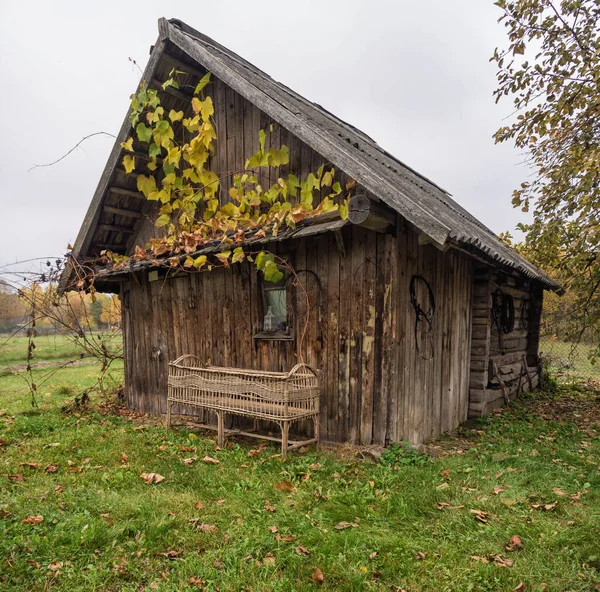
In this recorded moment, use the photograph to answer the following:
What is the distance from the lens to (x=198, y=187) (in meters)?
7.11

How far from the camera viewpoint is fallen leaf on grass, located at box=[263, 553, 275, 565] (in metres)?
3.10

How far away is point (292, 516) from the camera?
148 inches

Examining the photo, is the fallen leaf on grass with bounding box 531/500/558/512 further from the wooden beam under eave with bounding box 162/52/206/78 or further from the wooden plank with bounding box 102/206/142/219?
the wooden plank with bounding box 102/206/142/219

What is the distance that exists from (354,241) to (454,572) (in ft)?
12.0

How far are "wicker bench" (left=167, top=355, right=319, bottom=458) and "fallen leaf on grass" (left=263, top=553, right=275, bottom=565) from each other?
1.90m

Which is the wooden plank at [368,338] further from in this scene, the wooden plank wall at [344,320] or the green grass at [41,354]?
the green grass at [41,354]

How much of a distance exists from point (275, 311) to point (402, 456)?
269 cm

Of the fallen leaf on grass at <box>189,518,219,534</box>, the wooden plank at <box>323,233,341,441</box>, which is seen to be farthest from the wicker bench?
the fallen leaf on grass at <box>189,518,219,534</box>

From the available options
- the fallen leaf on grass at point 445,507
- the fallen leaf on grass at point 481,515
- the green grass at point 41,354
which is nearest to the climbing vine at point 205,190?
the fallen leaf on grass at point 445,507

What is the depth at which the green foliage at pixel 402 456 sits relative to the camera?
4.92m

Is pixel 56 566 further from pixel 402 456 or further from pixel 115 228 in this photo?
pixel 115 228

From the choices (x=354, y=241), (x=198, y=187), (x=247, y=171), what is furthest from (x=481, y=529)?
(x=198, y=187)

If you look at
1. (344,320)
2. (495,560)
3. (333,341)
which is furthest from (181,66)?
(495,560)

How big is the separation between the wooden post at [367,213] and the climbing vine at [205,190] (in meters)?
0.48
